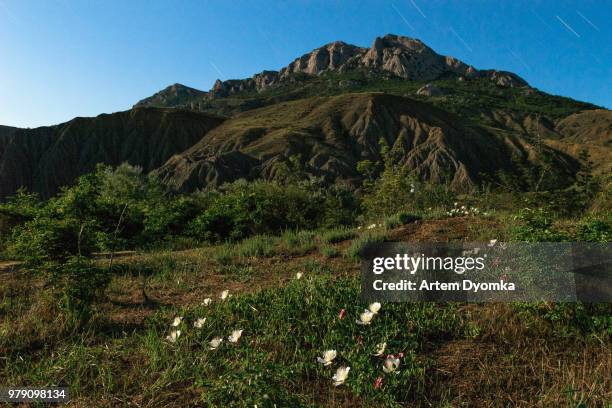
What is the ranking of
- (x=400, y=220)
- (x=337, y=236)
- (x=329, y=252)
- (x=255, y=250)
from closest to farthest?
(x=329, y=252) → (x=255, y=250) → (x=337, y=236) → (x=400, y=220)

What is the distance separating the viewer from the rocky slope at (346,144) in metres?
63.2

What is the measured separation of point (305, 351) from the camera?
3670mm

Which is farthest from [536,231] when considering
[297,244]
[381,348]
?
[297,244]

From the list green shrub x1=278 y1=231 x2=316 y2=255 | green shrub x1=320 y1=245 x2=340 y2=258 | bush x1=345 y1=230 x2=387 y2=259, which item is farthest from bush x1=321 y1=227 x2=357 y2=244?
green shrub x1=320 y1=245 x2=340 y2=258

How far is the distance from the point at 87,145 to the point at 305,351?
89623 mm

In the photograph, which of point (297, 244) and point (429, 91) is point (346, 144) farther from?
point (429, 91)

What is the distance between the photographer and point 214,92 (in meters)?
199

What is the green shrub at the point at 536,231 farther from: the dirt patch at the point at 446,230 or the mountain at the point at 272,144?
the mountain at the point at 272,144

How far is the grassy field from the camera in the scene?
2.96 metres

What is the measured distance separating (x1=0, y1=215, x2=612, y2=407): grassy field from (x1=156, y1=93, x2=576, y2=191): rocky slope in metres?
53.9

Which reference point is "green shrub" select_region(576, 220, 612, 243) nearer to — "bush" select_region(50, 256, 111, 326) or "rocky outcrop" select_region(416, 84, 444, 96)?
"bush" select_region(50, 256, 111, 326)

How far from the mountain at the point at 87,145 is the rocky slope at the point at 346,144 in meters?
6.90

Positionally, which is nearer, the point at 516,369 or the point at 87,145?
the point at 516,369

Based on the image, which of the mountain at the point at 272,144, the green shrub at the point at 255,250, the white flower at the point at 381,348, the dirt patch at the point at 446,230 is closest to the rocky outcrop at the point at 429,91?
the mountain at the point at 272,144
